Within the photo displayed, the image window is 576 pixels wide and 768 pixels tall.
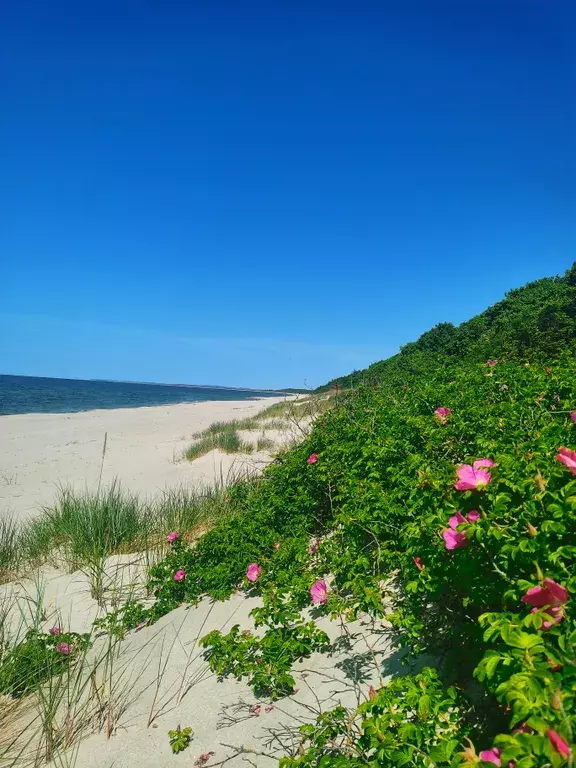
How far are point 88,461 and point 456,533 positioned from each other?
11.5m

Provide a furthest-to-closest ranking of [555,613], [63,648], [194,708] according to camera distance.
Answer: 1. [63,648]
2. [194,708]
3. [555,613]

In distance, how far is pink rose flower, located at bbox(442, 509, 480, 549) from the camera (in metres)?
1.53

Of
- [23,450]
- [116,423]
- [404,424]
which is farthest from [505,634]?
[116,423]

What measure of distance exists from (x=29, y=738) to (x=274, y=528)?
207cm

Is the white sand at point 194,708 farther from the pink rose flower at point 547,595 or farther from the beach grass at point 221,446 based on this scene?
the beach grass at point 221,446

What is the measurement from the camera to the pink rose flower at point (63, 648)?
2.92 m

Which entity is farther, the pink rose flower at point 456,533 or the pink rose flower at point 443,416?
the pink rose flower at point 443,416

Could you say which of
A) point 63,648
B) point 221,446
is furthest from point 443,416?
point 221,446

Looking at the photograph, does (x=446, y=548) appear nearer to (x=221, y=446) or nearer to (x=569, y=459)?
(x=569, y=459)

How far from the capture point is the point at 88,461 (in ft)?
37.6

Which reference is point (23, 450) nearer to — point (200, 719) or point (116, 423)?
point (116, 423)

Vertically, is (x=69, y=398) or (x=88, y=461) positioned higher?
(x=69, y=398)

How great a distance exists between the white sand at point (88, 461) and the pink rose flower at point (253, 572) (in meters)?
3.79

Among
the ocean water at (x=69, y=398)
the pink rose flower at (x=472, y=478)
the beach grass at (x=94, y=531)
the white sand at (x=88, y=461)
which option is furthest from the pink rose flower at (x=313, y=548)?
the ocean water at (x=69, y=398)
